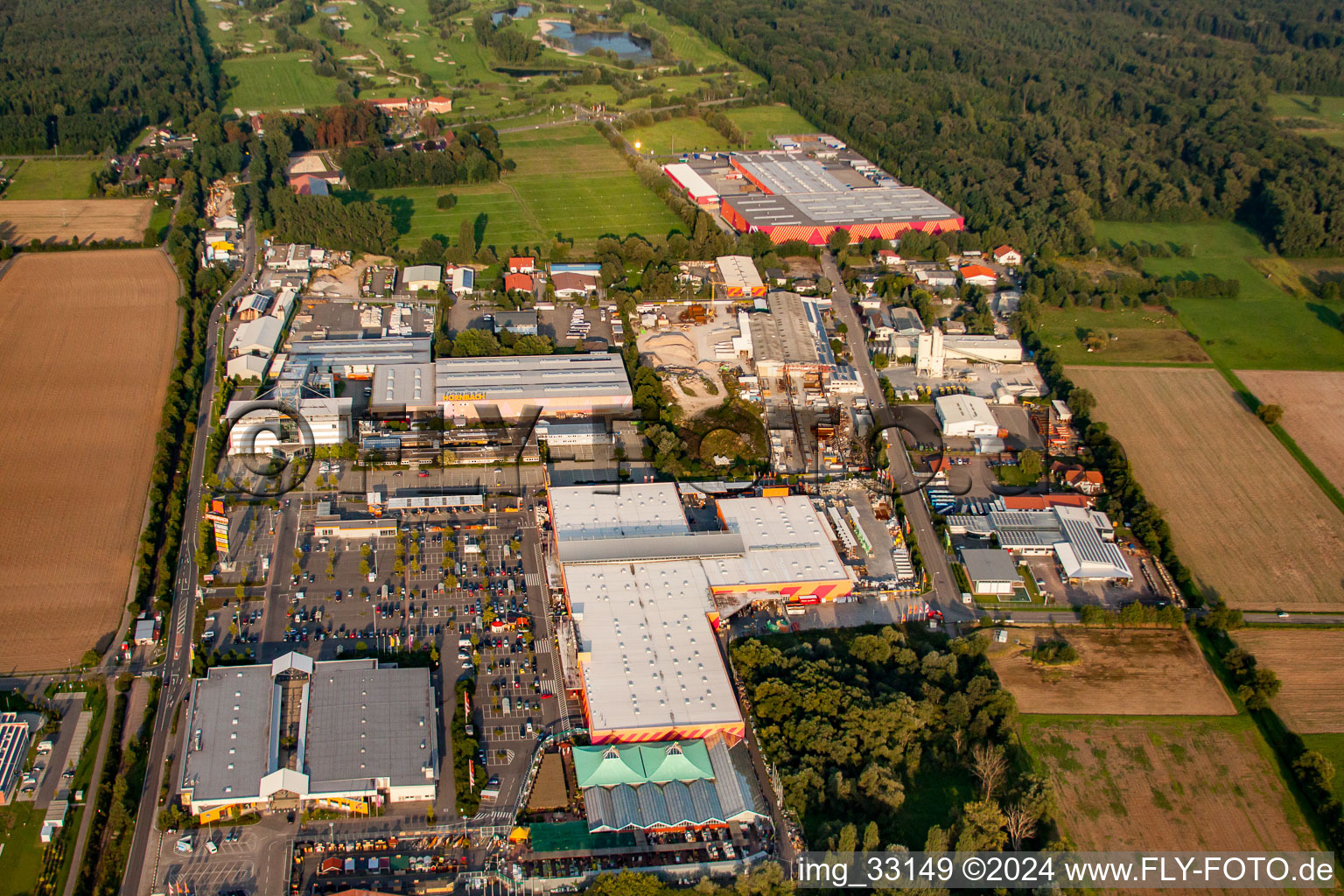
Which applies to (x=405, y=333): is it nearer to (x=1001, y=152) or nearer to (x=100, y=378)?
(x=100, y=378)

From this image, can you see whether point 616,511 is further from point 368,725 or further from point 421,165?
point 421,165

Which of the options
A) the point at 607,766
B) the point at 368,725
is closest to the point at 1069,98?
the point at 607,766

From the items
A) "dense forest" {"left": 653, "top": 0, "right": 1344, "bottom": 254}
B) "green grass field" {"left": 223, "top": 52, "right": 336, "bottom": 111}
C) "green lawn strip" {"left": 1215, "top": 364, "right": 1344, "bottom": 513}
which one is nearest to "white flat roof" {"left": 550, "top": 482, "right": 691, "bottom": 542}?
"green lawn strip" {"left": 1215, "top": 364, "right": 1344, "bottom": 513}

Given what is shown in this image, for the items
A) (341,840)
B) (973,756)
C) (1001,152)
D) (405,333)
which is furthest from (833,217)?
(341,840)

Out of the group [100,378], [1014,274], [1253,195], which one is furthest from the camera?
[1253,195]

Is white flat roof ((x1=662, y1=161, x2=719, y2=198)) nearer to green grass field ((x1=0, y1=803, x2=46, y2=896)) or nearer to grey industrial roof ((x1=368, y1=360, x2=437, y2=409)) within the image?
grey industrial roof ((x1=368, y1=360, x2=437, y2=409))
